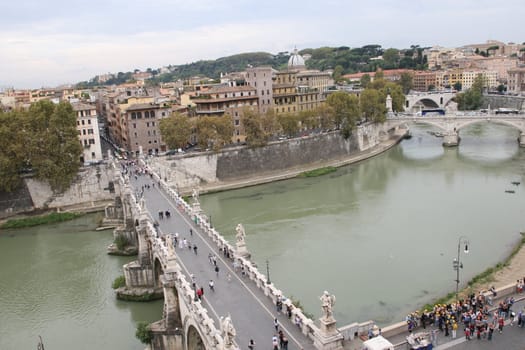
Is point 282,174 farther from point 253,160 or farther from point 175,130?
point 175,130

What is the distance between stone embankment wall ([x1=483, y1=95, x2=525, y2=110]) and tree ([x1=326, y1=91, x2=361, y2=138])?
2659 centimetres

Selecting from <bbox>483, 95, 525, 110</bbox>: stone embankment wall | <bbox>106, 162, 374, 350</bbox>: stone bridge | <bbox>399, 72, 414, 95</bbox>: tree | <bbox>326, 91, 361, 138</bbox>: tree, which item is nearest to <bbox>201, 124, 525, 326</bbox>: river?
<bbox>106, 162, 374, 350</bbox>: stone bridge

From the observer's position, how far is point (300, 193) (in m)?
34.3

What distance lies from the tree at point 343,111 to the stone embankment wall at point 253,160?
0.95 metres

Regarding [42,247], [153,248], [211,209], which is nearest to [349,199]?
[211,209]

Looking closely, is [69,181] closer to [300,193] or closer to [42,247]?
[42,247]

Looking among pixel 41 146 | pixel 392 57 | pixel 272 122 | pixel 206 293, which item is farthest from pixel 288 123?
pixel 392 57

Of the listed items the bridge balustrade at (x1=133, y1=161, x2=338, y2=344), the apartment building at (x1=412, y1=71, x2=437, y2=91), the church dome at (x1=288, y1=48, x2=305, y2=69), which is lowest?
the bridge balustrade at (x1=133, y1=161, x2=338, y2=344)

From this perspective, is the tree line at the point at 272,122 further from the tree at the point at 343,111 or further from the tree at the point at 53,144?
the tree at the point at 53,144

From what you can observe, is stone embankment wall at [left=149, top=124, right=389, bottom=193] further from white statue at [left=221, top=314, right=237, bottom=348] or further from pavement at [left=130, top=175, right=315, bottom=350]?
white statue at [left=221, top=314, right=237, bottom=348]

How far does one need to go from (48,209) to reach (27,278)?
11287mm

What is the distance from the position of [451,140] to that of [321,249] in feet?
101

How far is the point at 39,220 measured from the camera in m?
31.1

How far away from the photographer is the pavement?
12023 millimetres
